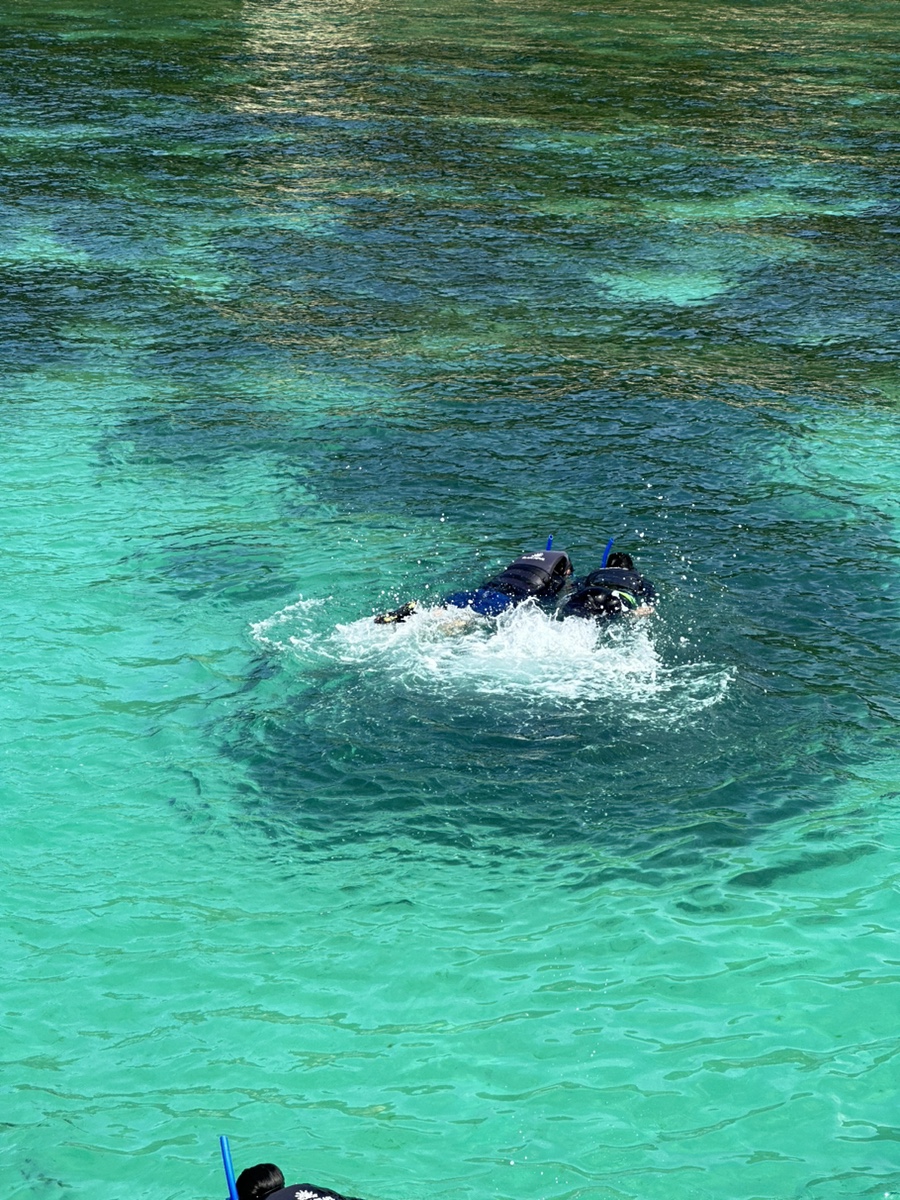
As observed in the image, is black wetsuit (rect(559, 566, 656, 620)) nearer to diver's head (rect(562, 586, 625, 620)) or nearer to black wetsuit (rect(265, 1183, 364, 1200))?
diver's head (rect(562, 586, 625, 620))

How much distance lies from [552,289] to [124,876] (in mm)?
14185

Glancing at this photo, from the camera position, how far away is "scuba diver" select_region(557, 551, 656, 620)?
39.9 feet

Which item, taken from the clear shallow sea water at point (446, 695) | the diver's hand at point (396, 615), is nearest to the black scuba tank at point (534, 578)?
the clear shallow sea water at point (446, 695)

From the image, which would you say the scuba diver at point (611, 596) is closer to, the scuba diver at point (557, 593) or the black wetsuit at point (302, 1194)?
the scuba diver at point (557, 593)

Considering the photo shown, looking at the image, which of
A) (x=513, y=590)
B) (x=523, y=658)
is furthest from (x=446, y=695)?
(x=513, y=590)

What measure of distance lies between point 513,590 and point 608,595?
0.81m

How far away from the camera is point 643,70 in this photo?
120 feet

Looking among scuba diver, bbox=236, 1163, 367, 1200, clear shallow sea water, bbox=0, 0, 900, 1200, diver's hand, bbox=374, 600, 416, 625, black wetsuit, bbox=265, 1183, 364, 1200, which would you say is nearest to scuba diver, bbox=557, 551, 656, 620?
clear shallow sea water, bbox=0, 0, 900, 1200

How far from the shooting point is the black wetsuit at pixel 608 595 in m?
12.2

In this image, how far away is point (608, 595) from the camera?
40.0ft

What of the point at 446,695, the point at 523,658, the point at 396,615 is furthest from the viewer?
the point at 396,615

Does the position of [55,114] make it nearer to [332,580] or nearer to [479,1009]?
[332,580]

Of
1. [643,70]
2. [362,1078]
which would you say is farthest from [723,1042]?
[643,70]

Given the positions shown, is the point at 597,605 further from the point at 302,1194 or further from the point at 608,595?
the point at 302,1194
